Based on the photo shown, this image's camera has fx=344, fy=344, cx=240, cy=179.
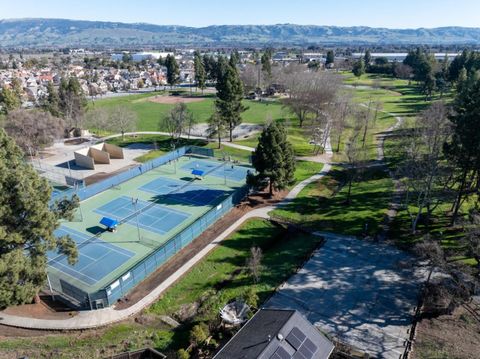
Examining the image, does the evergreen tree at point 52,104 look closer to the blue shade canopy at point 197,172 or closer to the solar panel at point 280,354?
the blue shade canopy at point 197,172

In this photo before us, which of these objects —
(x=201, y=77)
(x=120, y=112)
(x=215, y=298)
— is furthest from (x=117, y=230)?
(x=201, y=77)

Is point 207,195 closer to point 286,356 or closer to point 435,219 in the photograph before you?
point 435,219

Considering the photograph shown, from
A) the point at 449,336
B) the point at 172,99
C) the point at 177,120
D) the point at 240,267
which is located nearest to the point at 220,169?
the point at 177,120

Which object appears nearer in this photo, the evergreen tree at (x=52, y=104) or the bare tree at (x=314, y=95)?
the bare tree at (x=314, y=95)

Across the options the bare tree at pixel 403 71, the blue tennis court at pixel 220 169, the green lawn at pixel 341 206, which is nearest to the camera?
the green lawn at pixel 341 206

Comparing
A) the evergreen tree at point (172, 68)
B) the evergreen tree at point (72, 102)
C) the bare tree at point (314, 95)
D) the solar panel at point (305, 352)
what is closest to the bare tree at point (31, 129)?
the evergreen tree at point (72, 102)

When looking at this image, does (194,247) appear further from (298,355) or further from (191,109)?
(191,109)
